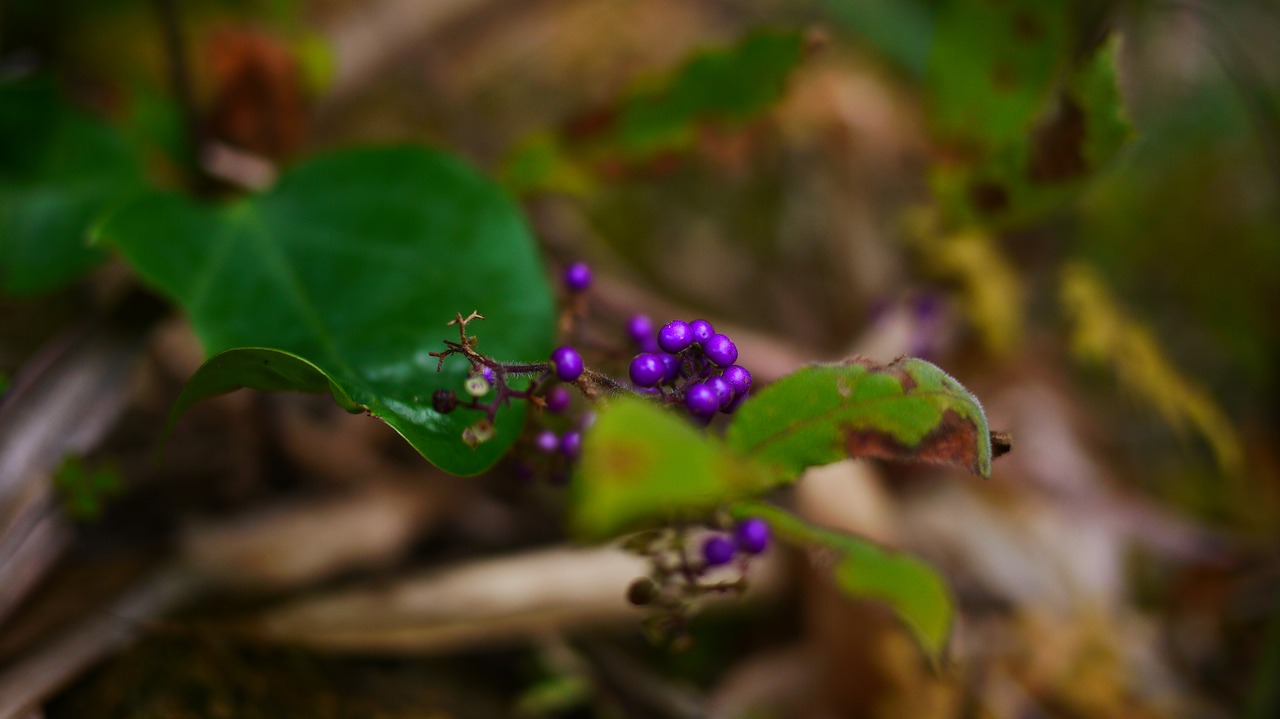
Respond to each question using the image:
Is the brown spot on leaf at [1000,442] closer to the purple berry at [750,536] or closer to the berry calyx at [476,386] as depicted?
the purple berry at [750,536]

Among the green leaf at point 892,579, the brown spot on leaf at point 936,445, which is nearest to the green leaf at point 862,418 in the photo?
the brown spot on leaf at point 936,445

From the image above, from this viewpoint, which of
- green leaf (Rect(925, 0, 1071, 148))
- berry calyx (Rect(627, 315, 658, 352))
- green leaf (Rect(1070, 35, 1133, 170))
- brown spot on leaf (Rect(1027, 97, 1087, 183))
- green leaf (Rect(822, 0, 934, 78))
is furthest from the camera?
green leaf (Rect(822, 0, 934, 78))

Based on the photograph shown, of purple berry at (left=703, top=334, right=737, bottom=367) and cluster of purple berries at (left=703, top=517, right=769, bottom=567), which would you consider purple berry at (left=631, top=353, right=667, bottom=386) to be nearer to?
purple berry at (left=703, top=334, right=737, bottom=367)

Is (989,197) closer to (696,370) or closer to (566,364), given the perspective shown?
(696,370)

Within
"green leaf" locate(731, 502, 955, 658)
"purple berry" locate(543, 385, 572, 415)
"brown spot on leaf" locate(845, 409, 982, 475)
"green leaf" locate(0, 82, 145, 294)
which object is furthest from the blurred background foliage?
"brown spot on leaf" locate(845, 409, 982, 475)

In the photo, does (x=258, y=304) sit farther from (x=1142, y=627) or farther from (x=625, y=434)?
(x=1142, y=627)

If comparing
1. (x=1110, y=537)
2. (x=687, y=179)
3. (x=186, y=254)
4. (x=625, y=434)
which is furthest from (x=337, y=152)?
(x=1110, y=537)
